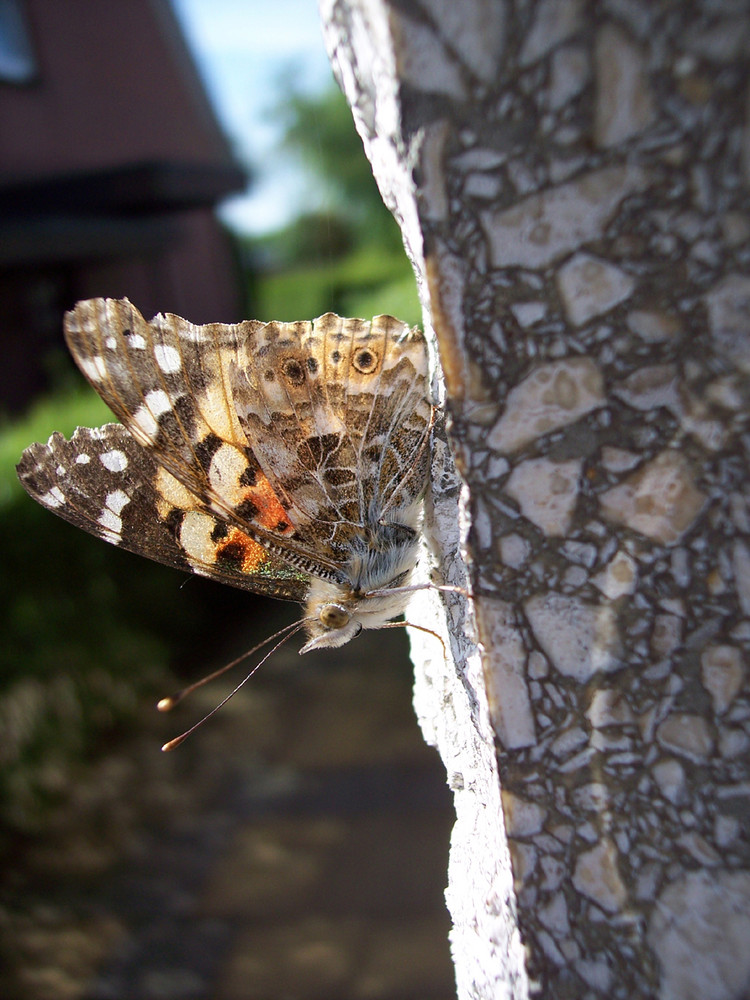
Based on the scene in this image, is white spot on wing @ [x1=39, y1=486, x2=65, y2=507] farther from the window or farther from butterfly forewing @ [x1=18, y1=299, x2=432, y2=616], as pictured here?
the window

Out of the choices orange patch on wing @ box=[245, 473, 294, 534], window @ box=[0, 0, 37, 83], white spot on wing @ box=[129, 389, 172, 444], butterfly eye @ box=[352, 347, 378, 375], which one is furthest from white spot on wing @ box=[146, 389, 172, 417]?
window @ box=[0, 0, 37, 83]

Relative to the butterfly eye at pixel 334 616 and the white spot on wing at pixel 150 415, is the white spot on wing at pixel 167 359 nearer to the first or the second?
the white spot on wing at pixel 150 415

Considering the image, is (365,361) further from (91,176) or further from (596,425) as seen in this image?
(91,176)

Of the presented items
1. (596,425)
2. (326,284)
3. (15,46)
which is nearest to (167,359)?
(596,425)

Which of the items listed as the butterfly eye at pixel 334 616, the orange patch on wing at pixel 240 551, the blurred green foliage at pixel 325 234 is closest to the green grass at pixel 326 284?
the blurred green foliage at pixel 325 234

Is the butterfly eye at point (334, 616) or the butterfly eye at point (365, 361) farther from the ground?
the butterfly eye at point (365, 361)

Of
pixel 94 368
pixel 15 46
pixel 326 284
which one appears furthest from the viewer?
pixel 326 284

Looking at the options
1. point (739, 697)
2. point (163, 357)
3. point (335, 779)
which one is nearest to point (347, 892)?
point (335, 779)
